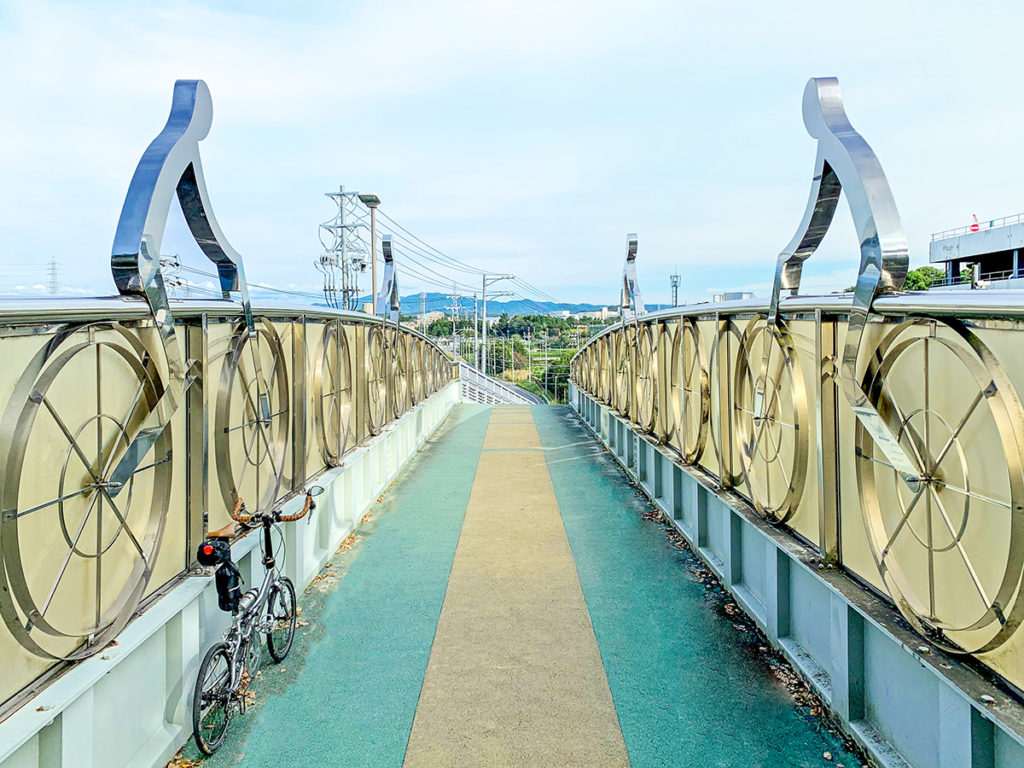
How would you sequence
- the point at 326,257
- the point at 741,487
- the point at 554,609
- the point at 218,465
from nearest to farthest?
the point at 218,465, the point at 554,609, the point at 741,487, the point at 326,257

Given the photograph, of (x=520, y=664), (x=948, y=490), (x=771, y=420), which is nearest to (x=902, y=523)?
(x=948, y=490)

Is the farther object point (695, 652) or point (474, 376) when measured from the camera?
point (474, 376)

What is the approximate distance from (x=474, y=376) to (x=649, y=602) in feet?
111

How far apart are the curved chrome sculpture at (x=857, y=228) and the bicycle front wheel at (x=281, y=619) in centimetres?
365

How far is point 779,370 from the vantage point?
4688 millimetres

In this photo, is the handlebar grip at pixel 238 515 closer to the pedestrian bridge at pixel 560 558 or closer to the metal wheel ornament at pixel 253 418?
the pedestrian bridge at pixel 560 558

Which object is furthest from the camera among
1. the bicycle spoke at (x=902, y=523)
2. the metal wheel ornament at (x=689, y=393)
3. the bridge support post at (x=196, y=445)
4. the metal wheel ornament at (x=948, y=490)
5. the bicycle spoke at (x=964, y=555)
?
the metal wheel ornament at (x=689, y=393)

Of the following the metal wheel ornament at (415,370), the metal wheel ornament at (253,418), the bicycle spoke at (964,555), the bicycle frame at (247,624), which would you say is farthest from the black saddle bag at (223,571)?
the metal wheel ornament at (415,370)

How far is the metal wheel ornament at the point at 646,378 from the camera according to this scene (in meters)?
9.10

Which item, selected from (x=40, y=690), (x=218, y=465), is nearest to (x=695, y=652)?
(x=218, y=465)

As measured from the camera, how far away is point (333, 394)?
7.38 m

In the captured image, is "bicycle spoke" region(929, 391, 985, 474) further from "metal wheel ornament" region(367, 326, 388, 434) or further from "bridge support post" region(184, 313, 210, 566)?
"metal wheel ornament" region(367, 326, 388, 434)

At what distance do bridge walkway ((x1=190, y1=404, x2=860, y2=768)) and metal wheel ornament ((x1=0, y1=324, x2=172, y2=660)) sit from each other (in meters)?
1.06

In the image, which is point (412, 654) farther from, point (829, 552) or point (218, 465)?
point (829, 552)
